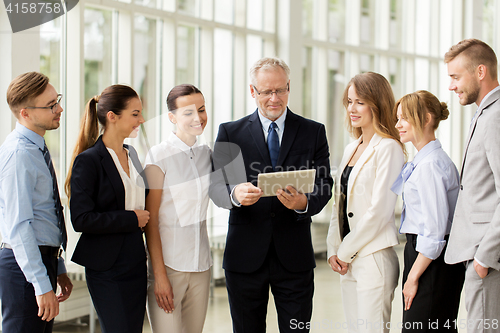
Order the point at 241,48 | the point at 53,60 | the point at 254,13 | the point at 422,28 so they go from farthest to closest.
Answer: the point at 422,28 → the point at 254,13 → the point at 241,48 → the point at 53,60

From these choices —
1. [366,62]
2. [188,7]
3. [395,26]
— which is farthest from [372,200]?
[395,26]

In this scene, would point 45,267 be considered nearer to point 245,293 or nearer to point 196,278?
point 196,278

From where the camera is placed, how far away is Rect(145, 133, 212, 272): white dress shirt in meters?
2.29

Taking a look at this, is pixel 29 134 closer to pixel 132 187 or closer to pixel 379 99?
pixel 132 187

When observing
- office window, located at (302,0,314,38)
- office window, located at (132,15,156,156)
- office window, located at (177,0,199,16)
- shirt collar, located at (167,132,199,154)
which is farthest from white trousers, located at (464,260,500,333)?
office window, located at (302,0,314,38)

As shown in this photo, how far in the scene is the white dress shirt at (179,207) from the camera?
7.52 ft

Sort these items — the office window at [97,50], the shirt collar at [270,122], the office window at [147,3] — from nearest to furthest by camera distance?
1. the shirt collar at [270,122]
2. the office window at [97,50]
3. the office window at [147,3]

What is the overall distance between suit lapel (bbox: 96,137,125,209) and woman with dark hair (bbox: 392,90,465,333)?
4.50 feet

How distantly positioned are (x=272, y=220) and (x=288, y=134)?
0.44 meters

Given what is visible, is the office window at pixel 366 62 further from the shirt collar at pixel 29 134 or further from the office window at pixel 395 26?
the shirt collar at pixel 29 134

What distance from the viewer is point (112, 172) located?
2.16 metres

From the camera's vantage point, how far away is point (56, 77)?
13.7 feet

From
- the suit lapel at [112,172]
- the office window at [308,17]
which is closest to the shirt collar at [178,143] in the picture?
the suit lapel at [112,172]

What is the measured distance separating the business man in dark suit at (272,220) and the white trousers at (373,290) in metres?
0.26
